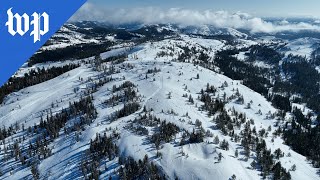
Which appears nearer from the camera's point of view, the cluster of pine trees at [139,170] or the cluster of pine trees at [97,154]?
the cluster of pine trees at [139,170]

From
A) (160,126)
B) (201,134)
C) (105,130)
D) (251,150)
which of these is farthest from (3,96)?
(251,150)

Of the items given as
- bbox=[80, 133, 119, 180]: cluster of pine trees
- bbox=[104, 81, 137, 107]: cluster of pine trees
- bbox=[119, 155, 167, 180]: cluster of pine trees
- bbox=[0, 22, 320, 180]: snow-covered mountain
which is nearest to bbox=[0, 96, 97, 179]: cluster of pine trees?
bbox=[0, 22, 320, 180]: snow-covered mountain

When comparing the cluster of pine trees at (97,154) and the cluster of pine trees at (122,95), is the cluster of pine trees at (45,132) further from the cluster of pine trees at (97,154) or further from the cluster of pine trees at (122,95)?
the cluster of pine trees at (97,154)

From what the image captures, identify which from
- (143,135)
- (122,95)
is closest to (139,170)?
(143,135)

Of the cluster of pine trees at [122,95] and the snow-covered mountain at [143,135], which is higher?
the cluster of pine trees at [122,95]

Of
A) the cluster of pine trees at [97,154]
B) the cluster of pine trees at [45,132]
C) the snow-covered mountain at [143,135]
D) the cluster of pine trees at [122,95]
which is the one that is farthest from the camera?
the cluster of pine trees at [122,95]

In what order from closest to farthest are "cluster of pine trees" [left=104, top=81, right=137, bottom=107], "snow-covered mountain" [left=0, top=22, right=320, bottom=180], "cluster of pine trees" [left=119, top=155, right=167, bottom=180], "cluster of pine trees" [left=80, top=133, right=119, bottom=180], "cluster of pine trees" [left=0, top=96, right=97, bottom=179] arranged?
1. "cluster of pine trees" [left=119, top=155, right=167, bottom=180]
2. "cluster of pine trees" [left=80, top=133, right=119, bottom=180]
3. "snow-covered mountain" [left=0, top=22, right=320, bottom=180]
4. "cluster of pine trees" [left=0, top=96, right=97, bottom=179]
5. "cluster of pine trees" [left=104, top=81, right=137, bottom=107]

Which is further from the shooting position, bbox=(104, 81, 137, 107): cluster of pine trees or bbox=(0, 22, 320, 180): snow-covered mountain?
bbox=(104, 81, 137, 107): cluster of pine trees

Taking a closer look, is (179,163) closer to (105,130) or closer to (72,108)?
(105,130)

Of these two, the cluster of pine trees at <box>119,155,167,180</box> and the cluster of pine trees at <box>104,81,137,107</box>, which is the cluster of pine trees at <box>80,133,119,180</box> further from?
the cluster of pine trees at <box>104,81,137,107</box>

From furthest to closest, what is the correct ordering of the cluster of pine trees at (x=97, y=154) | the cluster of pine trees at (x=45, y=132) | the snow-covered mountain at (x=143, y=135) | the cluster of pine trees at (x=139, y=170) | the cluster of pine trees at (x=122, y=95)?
the cluster of pine trees at (x=122, y=95), the cluster of pine trees at (x=45, y=132), the snow-covered mountain at (x=143, y=135), the cluster of pine trees at (x=97, y=154), the cluster of pine trees at (x=139, y=170)

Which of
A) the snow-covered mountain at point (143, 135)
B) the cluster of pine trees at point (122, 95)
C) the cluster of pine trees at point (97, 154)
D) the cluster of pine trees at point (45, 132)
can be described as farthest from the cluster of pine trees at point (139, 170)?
the cluster of pine trees at point (122, 95)

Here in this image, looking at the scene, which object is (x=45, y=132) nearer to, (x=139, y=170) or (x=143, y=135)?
(x=143, y=135)

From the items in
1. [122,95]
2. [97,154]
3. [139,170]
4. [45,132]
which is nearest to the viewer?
[139,170]
